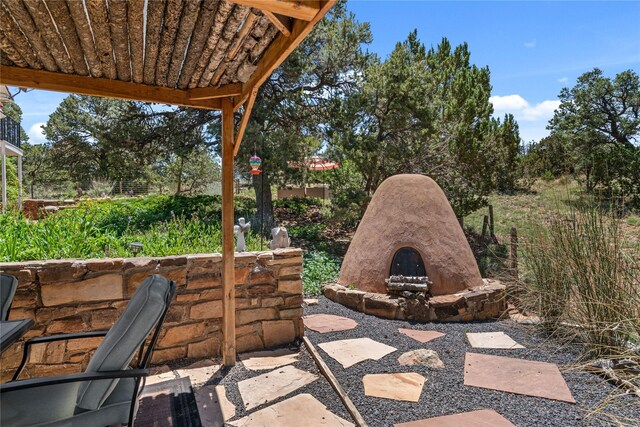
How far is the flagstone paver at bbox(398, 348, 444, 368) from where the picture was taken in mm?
3186

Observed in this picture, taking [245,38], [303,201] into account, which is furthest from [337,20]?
[245,38]

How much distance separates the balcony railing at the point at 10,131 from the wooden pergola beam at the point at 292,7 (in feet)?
41.5

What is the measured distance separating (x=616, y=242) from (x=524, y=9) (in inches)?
148

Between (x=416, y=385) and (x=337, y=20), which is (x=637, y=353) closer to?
(x=416, y=385)

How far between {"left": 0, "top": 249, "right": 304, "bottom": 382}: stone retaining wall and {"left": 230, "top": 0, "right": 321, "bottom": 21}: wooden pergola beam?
2.29 meters

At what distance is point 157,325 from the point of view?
5.60 ft

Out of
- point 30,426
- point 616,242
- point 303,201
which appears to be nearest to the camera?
point 30,426

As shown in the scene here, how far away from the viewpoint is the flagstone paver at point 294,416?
229 centimetres

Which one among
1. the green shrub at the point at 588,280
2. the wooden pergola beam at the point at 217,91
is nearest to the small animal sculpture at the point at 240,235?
the wooden pergola beam at the point at 217,91

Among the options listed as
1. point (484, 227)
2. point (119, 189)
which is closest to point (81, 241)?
point (484, 227)

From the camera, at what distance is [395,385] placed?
9.21ft

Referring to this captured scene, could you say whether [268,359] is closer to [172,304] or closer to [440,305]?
[172,304]

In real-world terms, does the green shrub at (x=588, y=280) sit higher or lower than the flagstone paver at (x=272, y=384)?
higher

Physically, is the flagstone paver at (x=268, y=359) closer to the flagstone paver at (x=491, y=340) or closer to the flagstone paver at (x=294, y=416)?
the flagstone paver at (x=294, y=416)
